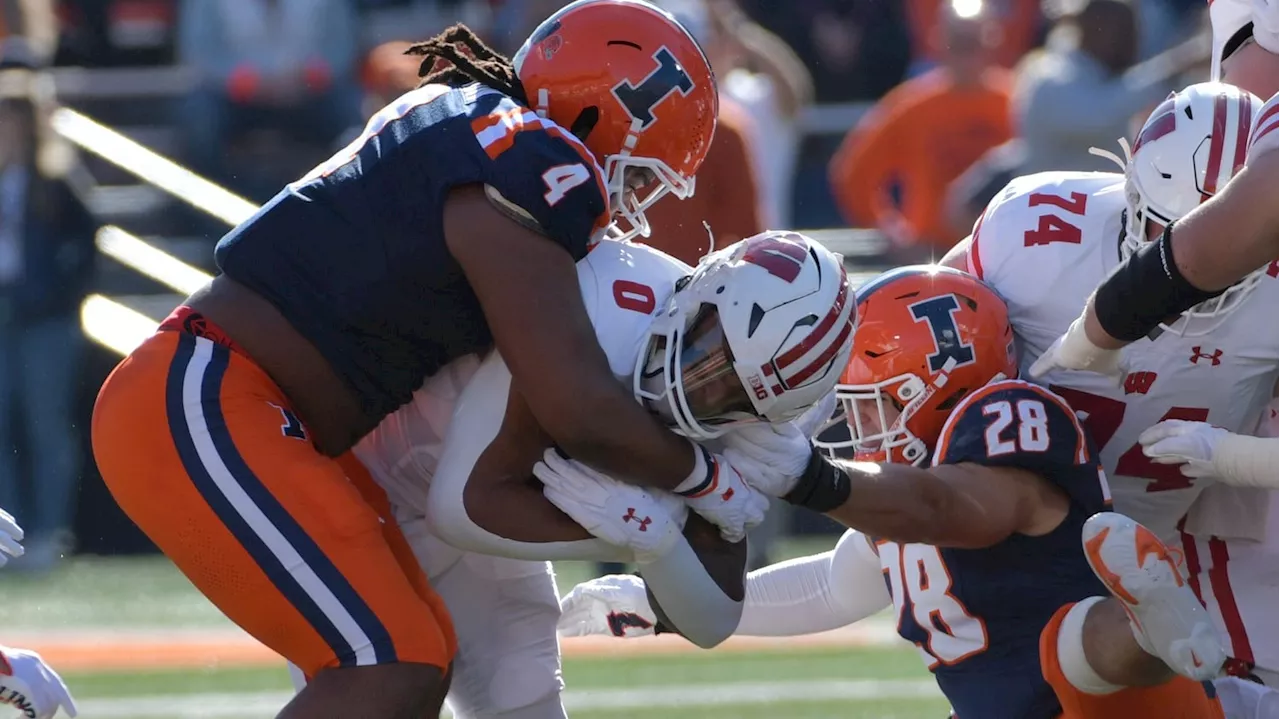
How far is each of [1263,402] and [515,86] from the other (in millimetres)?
1636

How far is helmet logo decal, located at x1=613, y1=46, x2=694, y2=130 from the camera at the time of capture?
11.9 ft

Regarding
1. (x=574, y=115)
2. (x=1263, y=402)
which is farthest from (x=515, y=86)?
(x=1263, y=402)

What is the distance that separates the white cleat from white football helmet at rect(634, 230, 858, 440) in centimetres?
55

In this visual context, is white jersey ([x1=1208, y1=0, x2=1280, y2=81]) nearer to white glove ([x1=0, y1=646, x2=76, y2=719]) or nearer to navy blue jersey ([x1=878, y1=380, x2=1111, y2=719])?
navy blue jersey ([x1=878, y1=380, x2=1111, y2=719])

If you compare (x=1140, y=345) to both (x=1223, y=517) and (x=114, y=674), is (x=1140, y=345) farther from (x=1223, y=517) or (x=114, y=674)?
(x=114, y=674)

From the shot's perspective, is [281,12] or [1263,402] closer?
[1263,402]

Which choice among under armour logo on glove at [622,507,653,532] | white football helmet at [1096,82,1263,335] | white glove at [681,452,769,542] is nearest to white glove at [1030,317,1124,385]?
white football helmet at [1096,82,1263,335]

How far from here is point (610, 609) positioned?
422 cm

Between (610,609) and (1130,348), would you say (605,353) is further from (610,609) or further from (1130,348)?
(1130,348)

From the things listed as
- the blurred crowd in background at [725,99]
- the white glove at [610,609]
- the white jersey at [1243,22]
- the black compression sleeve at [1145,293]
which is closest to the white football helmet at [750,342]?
the black compression sleeve at [1145,293]

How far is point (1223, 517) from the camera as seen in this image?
408 centimetres

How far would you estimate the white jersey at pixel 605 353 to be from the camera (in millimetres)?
3551

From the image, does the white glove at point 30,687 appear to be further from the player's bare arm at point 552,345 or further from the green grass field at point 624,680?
the green grass field at point 624,680

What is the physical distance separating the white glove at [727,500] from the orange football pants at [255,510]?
52 centimetres
